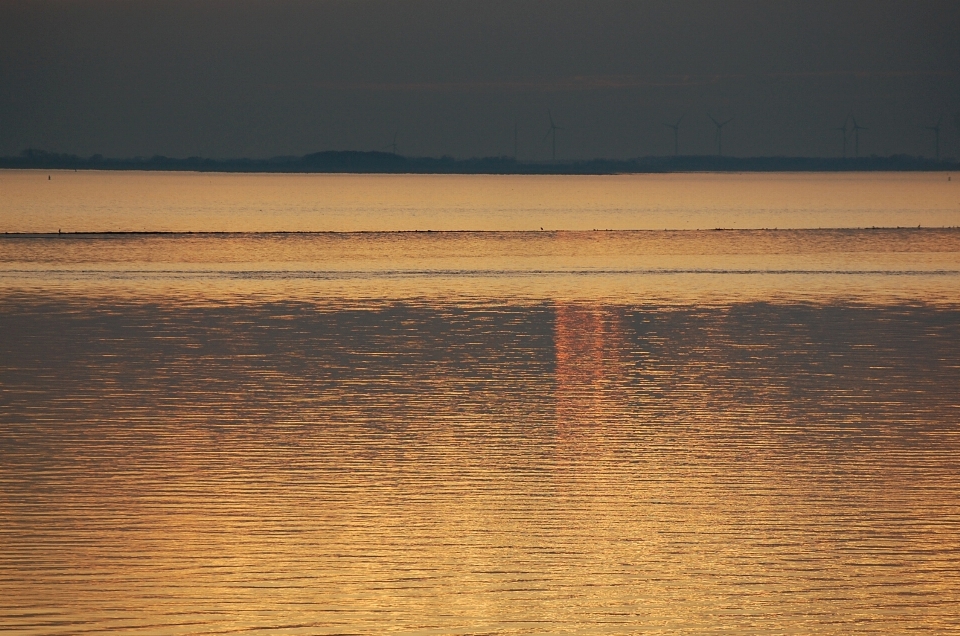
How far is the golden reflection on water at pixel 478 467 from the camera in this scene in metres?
10.5

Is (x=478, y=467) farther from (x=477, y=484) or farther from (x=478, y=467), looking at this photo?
(x=477, y=484)

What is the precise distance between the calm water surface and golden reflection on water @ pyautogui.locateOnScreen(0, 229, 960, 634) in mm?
44

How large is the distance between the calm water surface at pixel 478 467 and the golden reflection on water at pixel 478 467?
0.15 feet

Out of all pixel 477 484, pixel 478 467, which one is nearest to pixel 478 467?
pixel 478 467

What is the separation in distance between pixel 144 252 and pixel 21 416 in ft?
132

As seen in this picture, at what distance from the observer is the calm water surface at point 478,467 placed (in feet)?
34.5

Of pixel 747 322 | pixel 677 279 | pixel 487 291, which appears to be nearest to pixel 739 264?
pixel 677 279

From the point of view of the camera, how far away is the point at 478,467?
1518 centimetres

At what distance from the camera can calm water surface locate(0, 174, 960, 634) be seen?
1051 centimetres

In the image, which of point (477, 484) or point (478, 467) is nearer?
point (477, 484)

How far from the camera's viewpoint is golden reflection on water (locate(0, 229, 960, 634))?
34.5ft

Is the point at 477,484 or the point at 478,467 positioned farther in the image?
the point at 478,467

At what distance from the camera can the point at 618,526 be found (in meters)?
12.7

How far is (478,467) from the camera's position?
49.8 feet
